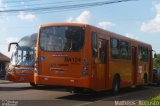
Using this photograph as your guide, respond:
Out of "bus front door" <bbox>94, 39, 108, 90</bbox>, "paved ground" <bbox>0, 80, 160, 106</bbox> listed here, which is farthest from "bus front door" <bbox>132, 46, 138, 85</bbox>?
"bus front door" <bbox>94, 39, 108, 90</bbox>

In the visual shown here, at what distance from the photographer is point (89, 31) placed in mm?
17734

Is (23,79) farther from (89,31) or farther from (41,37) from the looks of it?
(89,31)

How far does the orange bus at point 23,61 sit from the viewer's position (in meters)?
24.5

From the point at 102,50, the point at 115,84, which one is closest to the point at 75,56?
the point at 102,50

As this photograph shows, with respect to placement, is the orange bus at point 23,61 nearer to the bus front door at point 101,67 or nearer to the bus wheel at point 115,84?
the bus wheel at point 115,84

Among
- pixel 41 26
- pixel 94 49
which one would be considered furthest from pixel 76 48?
pixel 41 26

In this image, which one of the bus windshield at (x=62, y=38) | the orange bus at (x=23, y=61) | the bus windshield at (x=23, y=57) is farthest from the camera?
the bus windshield at (x=23, y=57)

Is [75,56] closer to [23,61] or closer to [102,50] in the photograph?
[102,50]

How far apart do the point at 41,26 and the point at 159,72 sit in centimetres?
1639

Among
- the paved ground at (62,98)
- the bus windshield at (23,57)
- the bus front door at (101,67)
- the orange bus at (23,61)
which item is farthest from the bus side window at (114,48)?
the bus windshield at (23,57)

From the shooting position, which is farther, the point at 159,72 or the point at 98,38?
the point at 159,72

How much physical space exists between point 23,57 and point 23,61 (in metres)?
0.26

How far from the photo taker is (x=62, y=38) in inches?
710

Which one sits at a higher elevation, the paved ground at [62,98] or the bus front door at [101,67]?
the bus front door at [101,67]
